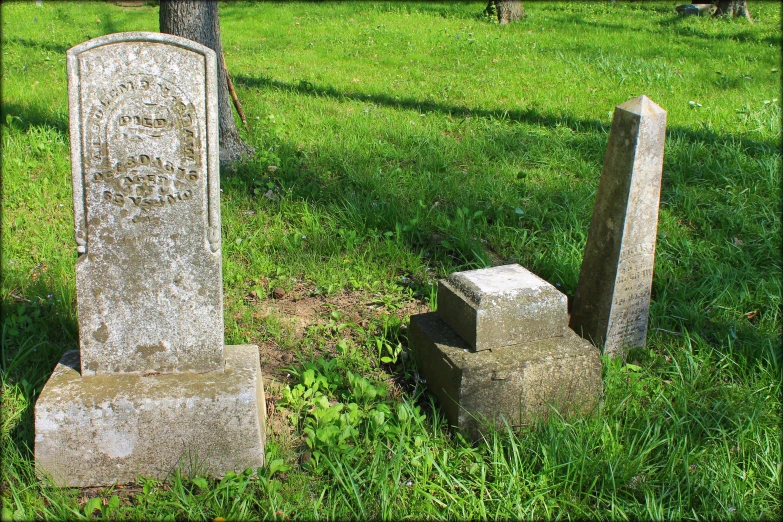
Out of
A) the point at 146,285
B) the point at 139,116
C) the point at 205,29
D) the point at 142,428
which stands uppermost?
the point at 205,29

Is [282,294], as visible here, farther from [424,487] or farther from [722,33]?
[722,33]

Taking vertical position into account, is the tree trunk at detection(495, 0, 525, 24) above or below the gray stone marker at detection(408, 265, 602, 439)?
above

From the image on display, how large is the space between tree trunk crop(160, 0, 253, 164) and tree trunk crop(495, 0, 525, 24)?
299 inches

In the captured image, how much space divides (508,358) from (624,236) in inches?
32.6

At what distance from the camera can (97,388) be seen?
250 centimetres

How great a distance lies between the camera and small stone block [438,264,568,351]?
279cm

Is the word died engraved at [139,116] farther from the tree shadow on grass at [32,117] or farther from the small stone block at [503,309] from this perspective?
the tree shadow on grass at [32,117]

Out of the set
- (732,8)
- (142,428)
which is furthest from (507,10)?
(142,428)

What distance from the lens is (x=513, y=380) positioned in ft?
9.02

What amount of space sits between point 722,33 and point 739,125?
5554 mm

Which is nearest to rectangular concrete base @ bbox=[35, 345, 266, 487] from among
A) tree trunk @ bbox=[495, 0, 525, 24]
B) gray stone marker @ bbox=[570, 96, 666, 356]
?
gray stone marker @ bbox=[570, 96, 666, 356]

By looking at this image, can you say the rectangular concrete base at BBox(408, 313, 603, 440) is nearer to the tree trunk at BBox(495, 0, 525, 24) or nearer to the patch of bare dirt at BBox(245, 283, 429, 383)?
the patch of bare dirt at BBox(245, 283, 429, 383)

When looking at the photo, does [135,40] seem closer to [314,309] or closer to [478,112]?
[314,309]

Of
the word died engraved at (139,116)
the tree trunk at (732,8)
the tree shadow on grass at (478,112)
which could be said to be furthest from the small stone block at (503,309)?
the tree trunk at (732,8)
